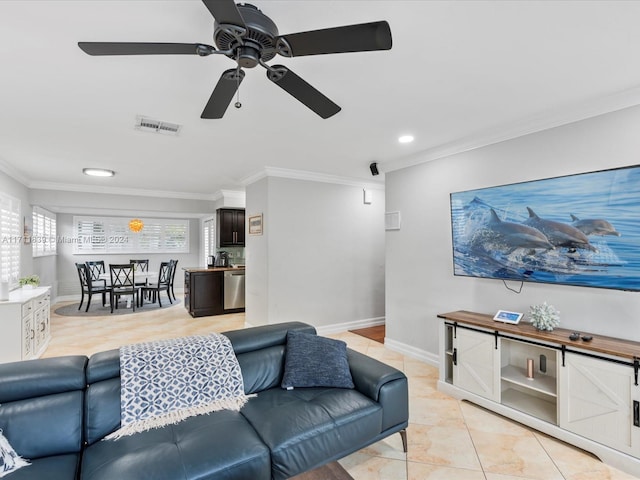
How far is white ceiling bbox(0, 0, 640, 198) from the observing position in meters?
A: 1.59

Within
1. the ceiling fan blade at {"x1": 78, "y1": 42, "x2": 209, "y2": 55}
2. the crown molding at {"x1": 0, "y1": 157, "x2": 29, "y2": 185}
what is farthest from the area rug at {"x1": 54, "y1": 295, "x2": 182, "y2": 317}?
the ceiling fan blade at {"x1": 78, "y1": 42, "x2": 209, "y2": 55}

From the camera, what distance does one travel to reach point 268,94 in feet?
7.93

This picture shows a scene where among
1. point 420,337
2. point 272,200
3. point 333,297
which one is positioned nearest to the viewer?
point 420,337

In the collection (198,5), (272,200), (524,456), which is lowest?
(524,456)

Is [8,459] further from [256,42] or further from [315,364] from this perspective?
[256,42]

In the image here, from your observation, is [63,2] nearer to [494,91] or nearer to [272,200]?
[494,91]

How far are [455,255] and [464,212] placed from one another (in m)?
0.47

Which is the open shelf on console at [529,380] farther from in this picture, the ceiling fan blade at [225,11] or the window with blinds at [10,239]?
the window with blinds at [10,239]

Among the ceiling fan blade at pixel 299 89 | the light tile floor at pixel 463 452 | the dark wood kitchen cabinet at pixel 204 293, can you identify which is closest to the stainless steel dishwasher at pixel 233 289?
the dark wood kitchen cabinet at pixel 204 293

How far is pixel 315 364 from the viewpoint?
233cm

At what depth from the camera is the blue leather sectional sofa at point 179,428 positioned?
1.47m

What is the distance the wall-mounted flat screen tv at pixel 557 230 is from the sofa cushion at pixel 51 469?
132 inches

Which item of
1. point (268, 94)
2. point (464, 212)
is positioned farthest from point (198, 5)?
point (464, 212)

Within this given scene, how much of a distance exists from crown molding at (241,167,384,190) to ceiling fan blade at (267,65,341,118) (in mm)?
2838
